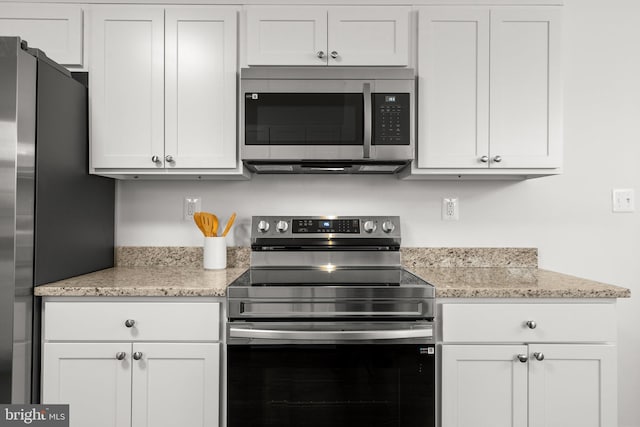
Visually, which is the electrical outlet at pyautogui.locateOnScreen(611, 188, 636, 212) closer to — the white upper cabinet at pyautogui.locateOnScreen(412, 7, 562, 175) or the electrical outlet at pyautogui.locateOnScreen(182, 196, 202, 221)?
the white upper cabinet at pyautogui.locateOnScreen(412, 7, 562, 175)

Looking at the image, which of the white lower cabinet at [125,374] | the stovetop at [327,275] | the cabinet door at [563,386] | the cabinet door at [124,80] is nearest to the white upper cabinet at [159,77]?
the cabinet door at [124,80]

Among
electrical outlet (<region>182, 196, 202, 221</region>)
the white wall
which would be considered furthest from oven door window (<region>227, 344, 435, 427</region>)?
electrical outlet (<region>182, 196, 202, 221</region>)

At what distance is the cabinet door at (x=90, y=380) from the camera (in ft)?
5.16

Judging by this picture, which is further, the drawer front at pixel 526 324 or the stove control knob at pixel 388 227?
the stove control knob at pixel 388 227

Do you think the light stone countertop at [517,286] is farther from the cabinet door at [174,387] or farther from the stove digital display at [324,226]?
the cabinet door at [174,387]

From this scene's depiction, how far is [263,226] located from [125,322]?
789 mm

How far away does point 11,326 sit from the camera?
147 centimetres

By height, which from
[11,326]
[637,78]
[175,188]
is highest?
[637,78]

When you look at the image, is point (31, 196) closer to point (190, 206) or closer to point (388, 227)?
point (190, 206)

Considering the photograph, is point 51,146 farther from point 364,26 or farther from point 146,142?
point 364,26

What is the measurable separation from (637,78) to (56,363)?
3.01 metres

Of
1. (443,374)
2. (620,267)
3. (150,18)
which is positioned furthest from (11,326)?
(620,267)

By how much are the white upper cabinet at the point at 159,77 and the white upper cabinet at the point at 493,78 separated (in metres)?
0.90

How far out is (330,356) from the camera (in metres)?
1.55
